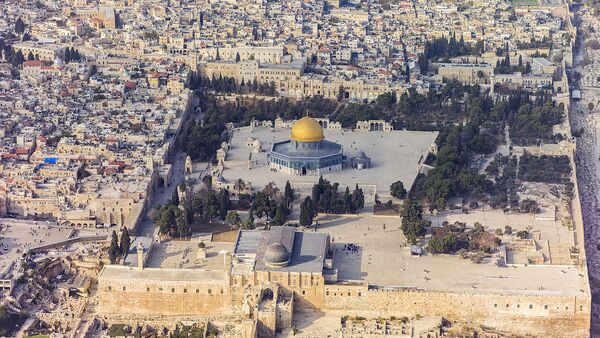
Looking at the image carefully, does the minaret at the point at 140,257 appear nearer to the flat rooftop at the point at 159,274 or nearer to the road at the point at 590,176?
the flat rooftop at the point at 159,274

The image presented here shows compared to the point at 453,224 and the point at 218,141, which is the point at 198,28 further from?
the point at 453,224

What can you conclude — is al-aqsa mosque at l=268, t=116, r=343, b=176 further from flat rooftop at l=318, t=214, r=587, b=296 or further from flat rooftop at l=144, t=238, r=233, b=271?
flat rooftop at l=144, t=238, r=233, b=271

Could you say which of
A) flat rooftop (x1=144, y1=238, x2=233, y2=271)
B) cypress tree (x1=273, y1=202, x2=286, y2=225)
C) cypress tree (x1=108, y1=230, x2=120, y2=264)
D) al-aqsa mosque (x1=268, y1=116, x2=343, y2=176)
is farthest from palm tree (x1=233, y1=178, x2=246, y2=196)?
cypress tree (x1=108, y1=230, x2=120, y2=264)

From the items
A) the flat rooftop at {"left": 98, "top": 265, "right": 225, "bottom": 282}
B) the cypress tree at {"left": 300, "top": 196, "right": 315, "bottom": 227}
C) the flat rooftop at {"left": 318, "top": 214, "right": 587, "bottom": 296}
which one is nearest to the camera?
the flat rooftop at {"left": 318, "top": 214, "right": 587, "bottom": 296}

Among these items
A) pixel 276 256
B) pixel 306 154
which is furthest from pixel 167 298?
pixel 306 154

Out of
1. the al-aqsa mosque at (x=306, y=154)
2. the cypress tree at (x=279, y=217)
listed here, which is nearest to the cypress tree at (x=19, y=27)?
the al-aqsa mosque at (x=306, y=154)

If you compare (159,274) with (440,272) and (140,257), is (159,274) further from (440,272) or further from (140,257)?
(440,272)

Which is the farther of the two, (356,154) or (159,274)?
(356,154)
